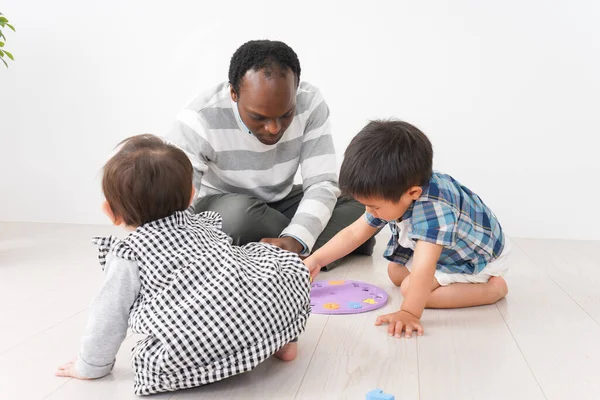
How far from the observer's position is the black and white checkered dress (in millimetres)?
977

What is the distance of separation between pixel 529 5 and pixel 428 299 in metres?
1.33

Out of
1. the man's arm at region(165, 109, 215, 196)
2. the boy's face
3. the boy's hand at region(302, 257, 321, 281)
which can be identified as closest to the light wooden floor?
the boy's hand at region(302, 257, 321, 281)

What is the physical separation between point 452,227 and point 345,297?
334 mm

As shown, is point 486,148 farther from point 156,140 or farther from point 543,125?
point 156,140

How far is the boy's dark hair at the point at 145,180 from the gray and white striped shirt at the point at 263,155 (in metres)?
0.64

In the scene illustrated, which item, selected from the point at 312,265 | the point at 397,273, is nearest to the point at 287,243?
the point at 312,265

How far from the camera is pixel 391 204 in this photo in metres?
1.30

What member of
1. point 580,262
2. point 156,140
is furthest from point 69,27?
point 580,262

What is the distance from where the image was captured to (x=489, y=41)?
2318 mm

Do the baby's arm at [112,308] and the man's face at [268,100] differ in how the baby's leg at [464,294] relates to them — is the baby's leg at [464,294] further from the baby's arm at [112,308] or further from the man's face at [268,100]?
the baby's arm at [112,308]

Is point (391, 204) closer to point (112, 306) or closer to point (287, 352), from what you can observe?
point (287, 352)

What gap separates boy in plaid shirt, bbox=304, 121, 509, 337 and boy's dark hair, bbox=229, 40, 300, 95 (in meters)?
0.32

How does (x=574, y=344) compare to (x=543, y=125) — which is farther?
(x=543, y=125)

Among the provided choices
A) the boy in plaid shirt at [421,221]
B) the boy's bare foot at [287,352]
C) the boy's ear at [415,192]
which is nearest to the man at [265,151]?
the boy in plaid shirt at [421,221]
